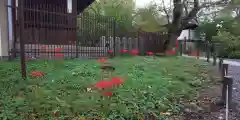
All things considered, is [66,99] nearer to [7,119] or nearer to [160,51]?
[7,119]

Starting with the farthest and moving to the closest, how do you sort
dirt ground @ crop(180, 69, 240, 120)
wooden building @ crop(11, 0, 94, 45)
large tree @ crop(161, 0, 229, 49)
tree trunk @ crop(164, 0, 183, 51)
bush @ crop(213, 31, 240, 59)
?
bush @ crop(213, 31, 240, 59), large tree @ crop(161, 0, 229, 49), tree trunk @ crop(164, 0, 183, 51), wooden building @ crop(11, 0, 94, 45), dirt ground @ crop(180, 69, 240, 120)

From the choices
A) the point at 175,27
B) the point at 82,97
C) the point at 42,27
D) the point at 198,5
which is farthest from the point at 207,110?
the point at 198,5

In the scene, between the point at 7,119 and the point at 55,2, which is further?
the point at 55,2

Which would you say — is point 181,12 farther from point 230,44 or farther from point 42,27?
point 230,44

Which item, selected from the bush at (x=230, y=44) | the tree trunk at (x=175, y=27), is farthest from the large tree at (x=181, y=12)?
the bush at (x=230, y=44)

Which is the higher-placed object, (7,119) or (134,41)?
(134,41)

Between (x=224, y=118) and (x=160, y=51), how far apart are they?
1059cm

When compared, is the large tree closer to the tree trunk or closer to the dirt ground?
the tree trunk

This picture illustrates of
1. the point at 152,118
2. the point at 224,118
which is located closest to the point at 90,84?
the point at 152,118

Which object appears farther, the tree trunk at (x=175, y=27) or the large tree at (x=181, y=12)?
the large tree at (x=181, y=12)

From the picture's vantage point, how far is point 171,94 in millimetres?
4480

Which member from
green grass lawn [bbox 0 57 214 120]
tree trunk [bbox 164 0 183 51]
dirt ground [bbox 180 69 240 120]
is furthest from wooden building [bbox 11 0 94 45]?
tree trunk [bbox 164 0 183 51]

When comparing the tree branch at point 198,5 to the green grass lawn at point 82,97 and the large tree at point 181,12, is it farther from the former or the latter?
the green grass lawn at point 82,97

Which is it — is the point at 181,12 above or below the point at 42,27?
above
